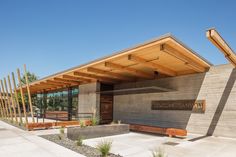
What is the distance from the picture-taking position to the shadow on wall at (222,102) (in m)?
10.2

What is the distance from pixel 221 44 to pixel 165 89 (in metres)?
5.31

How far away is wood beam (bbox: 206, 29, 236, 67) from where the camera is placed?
669cm

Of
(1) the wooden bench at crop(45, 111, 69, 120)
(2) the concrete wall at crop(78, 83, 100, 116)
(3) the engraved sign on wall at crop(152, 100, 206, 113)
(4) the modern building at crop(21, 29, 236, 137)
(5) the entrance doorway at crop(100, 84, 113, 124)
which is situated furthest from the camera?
(1) the wooden bench at crop(45, 111, 69, 120)

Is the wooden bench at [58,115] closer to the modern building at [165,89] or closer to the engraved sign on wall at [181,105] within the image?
the modern building at [165,89]

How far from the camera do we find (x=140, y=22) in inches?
444

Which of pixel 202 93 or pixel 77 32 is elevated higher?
pixel 77 32

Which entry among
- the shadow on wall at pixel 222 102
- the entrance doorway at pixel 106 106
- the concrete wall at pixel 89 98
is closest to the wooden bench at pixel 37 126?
the concrete wall at pixel 89 98

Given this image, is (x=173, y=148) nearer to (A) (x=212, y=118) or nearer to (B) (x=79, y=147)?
(B) (x=79, y=147)

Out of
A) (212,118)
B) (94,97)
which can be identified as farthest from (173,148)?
(94,97)

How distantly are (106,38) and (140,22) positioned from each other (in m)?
4.49

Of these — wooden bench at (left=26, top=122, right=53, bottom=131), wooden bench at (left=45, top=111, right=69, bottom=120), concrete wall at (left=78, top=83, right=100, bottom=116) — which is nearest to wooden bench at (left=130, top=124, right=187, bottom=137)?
concrete wall at (left=78, top=83, right=100, bottom=116)

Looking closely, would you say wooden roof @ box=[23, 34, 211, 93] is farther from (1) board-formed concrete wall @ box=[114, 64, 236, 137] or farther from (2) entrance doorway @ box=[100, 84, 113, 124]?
(2) entrance doorway @ box=[100, 84, 113, 124]

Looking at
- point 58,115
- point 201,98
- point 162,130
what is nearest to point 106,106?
point 58,115

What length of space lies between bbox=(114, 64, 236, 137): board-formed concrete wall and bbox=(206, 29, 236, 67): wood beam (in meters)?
2.00
